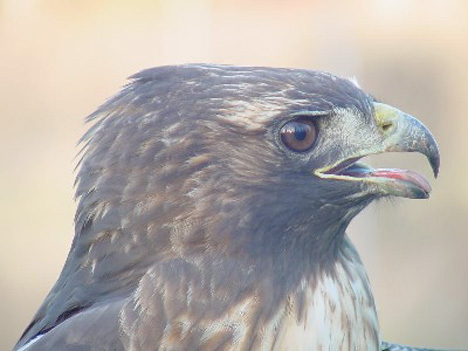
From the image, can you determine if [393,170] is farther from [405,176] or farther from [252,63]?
[252,63]

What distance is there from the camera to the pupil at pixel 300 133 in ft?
11.5

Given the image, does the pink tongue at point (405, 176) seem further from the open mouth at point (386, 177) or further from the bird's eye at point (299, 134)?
the bird's eye at point (299, 134)

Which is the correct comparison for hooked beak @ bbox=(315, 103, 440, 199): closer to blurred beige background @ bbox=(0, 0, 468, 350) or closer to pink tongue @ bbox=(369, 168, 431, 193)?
pink tongue @ bbox=(369, 168, 431, 193)

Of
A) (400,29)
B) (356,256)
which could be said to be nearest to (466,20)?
(400,29)

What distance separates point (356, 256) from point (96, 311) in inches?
34.5

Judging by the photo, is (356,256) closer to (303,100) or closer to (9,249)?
(303,100)

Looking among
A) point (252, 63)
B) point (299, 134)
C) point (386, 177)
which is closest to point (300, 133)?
point (299, 134)

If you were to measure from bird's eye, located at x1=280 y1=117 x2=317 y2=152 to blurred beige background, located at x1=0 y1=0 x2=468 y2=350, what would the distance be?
552 cm

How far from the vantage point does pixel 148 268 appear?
355cm

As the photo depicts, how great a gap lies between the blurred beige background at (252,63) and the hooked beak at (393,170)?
5370 mm

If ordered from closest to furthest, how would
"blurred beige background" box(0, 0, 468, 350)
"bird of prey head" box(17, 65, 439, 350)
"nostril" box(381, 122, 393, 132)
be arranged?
"bird of prey head" box(17, 65, 439, 350) < "nostril" box(381, 122, 393, 132) < "blurred beige background" box(0, 0, 468, 350)

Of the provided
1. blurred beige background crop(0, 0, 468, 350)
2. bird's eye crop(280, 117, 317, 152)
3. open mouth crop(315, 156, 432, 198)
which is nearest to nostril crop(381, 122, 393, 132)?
open mouth crop(315, 156, 432, 198)

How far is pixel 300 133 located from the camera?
3.50m

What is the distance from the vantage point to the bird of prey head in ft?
11.4
